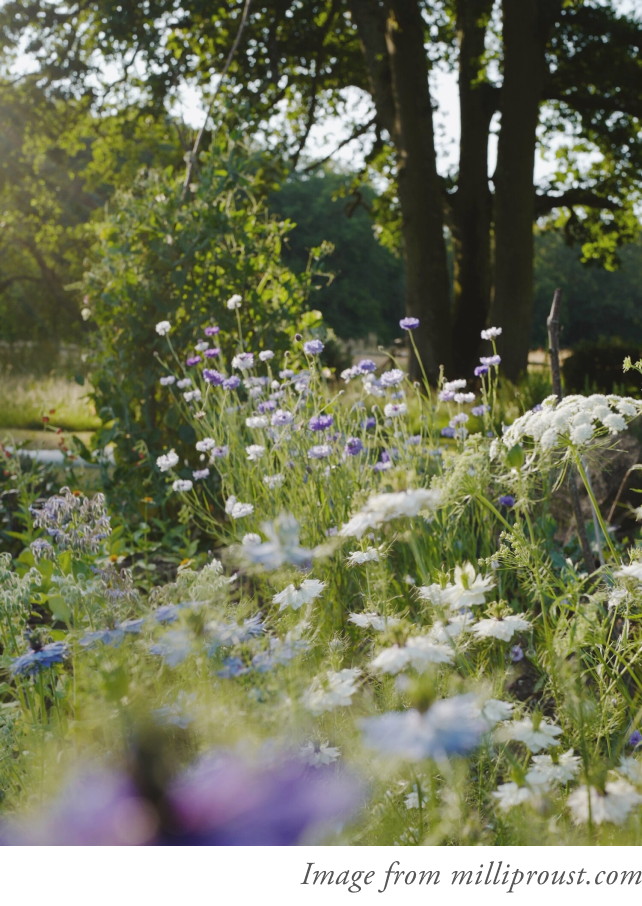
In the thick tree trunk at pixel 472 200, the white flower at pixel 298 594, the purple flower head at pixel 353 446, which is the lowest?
the white flower at pixel 298 594

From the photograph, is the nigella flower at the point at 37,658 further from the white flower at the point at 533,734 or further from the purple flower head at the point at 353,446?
the purple flower head at the point at 353,446

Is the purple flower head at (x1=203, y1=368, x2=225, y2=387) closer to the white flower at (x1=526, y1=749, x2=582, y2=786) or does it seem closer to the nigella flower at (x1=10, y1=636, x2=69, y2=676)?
the nigella flower at (x1=10, y1=636, x2=69, y2=676)

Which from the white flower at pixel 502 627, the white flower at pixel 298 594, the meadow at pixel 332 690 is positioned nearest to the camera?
the meadow at pixel 332 690

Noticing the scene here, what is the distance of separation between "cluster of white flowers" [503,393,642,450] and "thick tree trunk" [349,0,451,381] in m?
6.36

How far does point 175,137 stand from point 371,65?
482cm

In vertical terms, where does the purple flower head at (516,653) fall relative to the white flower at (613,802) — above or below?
below

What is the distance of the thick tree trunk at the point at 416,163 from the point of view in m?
8.47

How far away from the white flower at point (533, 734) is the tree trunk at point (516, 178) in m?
7.60

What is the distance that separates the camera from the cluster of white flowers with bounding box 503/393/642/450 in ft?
5.62

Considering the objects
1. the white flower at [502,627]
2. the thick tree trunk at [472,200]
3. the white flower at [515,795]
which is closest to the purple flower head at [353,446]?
the white flower at [502,627]

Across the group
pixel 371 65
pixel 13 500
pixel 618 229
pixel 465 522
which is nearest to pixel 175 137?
pixel 371 65
